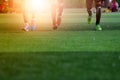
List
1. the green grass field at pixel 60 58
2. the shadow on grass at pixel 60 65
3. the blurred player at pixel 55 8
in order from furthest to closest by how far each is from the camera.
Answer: the blurred player at pixel 55 8, the green grass field at pixel 60 58, the shadow on grass at pixel 60 65

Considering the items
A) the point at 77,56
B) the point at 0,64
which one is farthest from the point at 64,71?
the point at 77,56

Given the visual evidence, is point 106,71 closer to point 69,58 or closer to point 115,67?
point 115,67

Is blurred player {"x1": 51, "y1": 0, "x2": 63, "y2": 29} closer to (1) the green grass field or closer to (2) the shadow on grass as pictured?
(1) the green grass field

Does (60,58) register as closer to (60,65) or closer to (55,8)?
(60,65)

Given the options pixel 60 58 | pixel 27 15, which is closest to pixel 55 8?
pixel 27 15

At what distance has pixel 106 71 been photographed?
18.6 ft

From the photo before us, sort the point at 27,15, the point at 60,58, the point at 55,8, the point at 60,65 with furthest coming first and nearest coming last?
the point at 55,8
the point at 27,15
the point at 60,58
the point at 60,65

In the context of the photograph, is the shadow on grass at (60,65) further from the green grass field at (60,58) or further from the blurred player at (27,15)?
the blurred player at (27,15)

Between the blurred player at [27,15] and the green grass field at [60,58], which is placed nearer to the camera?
the green grass field at [60,58]

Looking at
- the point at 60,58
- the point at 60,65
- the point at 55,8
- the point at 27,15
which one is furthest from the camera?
the point at 55,8

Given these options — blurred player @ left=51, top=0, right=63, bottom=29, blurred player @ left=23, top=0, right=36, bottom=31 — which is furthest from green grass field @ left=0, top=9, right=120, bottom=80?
blurred player @ left=51, top=0, right=63, bottom=29

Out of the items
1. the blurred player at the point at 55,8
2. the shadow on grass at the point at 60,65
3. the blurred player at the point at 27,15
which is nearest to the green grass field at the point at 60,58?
the shadow on grass at the point at 60,65

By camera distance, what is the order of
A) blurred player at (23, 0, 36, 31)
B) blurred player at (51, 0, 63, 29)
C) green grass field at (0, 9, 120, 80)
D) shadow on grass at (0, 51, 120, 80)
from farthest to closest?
blurred player at (51, 0, 63, 29), blurred player at (23, 0, 36, 31), green grass field at (0, 9, 120, 80), shadow on grass at (0, 51, 120, 80)

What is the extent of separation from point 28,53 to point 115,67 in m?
2.00
